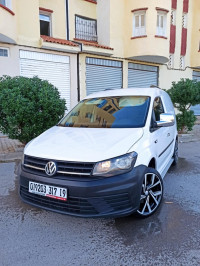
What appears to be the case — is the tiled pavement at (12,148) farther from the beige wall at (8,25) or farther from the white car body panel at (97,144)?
the beige wall at (8,25)

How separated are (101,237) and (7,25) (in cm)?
947

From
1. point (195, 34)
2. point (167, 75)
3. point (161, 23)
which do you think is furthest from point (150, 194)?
point (195, 34)

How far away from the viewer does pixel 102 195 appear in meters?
2.49

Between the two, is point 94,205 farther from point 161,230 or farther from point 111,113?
point 111,113

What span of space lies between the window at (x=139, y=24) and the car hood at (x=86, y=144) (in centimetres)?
1250

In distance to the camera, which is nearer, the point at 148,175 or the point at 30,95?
the point at 148,175

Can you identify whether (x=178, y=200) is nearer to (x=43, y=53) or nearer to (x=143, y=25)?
(x=43, y=53)

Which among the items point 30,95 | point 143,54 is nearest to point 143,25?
point 143,54

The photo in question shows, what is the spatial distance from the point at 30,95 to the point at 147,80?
11685mm

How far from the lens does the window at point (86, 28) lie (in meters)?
13.2

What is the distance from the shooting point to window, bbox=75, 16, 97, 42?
13.2m

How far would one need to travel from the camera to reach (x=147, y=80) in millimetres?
15984

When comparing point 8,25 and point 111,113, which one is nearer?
point 111,113

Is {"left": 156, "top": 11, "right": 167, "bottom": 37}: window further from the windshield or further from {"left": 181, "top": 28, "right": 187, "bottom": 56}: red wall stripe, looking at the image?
the windshield
